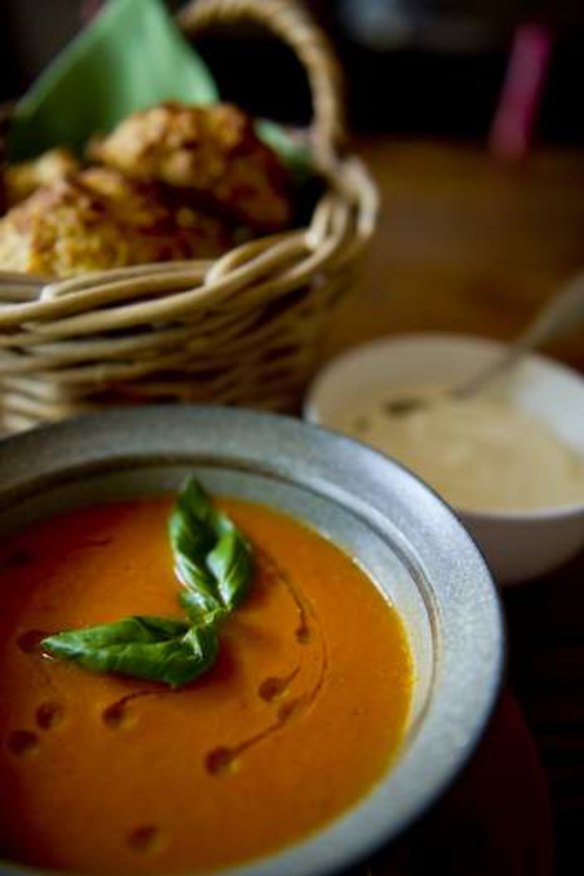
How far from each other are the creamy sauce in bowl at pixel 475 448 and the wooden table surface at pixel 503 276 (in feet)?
0.35

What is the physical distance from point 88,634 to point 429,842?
0.34 m

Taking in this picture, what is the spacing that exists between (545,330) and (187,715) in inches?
35.3

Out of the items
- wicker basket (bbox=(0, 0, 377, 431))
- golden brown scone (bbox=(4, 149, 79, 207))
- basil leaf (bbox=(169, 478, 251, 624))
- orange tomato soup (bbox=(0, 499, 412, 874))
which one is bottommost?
orange tomato soup (bbox=(0, 499, 412, 874))

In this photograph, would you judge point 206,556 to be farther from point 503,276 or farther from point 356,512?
point 503,276

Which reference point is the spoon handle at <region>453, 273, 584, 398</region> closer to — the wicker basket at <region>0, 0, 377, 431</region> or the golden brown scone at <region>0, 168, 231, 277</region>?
the wicker basket at <region>0, 0, 377, 431</region>

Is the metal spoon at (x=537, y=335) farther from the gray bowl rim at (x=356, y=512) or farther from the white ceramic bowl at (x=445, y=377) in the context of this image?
the gray bowl rim at (x=356, y=512)

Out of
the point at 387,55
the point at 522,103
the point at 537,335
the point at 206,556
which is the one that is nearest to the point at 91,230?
the point at 206,556

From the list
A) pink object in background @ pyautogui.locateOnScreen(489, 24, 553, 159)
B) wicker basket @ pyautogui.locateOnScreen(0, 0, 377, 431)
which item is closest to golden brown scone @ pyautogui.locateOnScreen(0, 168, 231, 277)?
wicker basket @ pyautogui.locateOnScreen(0, 0, 377, 431)

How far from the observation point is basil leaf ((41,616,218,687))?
2.71 ft

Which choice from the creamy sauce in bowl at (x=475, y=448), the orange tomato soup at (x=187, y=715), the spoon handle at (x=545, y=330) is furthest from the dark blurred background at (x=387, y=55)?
the orange tomato soup at (x=187, y=715)

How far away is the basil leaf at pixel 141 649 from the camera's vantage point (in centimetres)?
83

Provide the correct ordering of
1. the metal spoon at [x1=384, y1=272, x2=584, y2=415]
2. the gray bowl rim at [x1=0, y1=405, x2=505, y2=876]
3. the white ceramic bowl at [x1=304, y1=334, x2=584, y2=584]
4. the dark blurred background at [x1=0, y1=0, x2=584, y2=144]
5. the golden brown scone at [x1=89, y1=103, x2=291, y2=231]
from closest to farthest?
the gray bowl rim at [x1=0, y1=405, x2=505, y2=876] → the golden brown scone at [x1=89, y1=103, x2=291, y2=231] → the white ceramic bowl at [x1=304, y1=334, x2=584, y2=584] → the metal spoon at [x1=384, y1=272, x2=584, y2=415] → the dark blurred background at [x1=0, y1=0, x2=584, y2=144]

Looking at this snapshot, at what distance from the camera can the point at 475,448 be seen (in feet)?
4.44

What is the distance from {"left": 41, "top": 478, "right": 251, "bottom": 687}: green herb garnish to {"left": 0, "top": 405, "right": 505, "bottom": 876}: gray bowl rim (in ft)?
0.25
